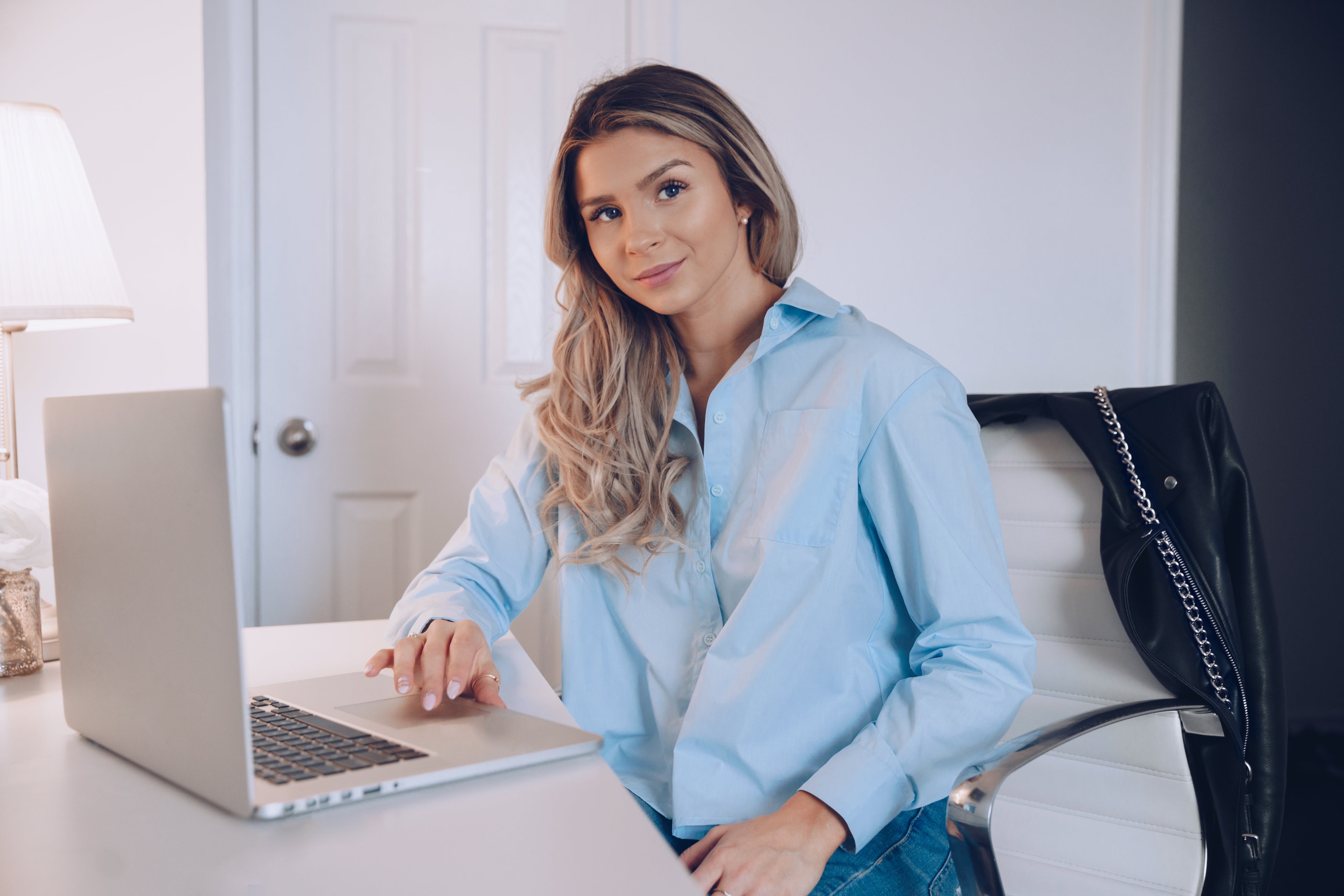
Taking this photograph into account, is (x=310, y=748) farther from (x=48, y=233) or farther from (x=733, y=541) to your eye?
(x=48, y=233)

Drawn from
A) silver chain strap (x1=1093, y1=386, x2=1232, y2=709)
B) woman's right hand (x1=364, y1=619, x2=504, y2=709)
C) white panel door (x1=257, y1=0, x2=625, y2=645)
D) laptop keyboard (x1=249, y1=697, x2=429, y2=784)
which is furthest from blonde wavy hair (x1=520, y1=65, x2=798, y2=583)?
white panel door (x1=257, y1=0, x2=625, y2=645)

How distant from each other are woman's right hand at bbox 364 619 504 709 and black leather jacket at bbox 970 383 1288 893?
2.36 feet

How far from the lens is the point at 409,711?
793 mm

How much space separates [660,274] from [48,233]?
75 cm

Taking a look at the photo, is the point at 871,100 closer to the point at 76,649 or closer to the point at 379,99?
the point at 379,99

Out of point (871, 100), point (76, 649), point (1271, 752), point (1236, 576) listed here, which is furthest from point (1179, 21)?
point (76, 649)

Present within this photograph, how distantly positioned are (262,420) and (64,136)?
83 centimetres

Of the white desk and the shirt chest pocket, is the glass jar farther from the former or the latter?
the shirt chest pocket

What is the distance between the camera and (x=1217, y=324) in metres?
2.93

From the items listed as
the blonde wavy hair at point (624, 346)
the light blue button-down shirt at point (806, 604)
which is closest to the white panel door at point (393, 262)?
the blonde wavy hair at point (624, 346)

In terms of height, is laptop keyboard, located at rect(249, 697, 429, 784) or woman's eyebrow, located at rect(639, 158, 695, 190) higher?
woman's eyebrow, located at rect(639, 158, 695, 190)

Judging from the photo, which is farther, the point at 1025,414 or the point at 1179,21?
the point at 1179,21

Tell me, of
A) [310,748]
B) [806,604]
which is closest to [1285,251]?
[806,604]

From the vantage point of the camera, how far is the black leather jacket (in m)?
0.98
